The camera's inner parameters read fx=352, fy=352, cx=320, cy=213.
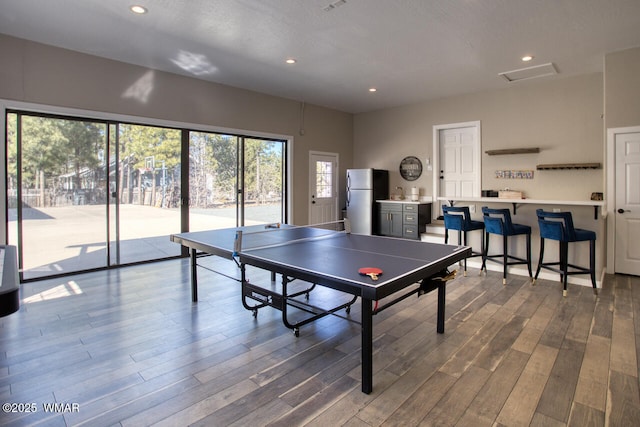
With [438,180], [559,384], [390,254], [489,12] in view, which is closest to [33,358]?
[390,254]

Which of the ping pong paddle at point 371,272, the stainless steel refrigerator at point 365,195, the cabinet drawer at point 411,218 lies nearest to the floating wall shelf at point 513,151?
the cabinet drawer at point 411,218

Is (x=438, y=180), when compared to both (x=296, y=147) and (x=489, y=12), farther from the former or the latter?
(x=489, y=12)

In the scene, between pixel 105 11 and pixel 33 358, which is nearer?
pixel 33 358

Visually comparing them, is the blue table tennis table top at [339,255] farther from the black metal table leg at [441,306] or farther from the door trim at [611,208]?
the door trim at [611,208]

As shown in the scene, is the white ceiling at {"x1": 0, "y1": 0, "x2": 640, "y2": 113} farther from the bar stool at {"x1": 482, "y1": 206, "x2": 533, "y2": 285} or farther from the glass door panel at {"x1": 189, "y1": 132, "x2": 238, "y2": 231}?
the bar stool at {"x1": 482, "y1": 206, "x2": 533, "y2": 285}

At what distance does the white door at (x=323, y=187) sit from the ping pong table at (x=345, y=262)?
382 centimetres

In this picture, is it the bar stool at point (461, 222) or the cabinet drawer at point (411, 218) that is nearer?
the bar stool at point (461, 222)

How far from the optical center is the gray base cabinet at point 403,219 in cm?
664

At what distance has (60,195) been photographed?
455 centimetres

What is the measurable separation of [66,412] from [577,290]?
481cm

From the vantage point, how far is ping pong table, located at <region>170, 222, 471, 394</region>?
6.50 feet

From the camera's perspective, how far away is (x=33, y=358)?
2455 millimetres

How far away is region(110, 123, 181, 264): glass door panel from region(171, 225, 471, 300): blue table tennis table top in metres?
2.06

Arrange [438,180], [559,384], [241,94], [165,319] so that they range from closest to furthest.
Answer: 1. [559,384]
2. [165,319]
3. [241,94]
4. [438,180]
